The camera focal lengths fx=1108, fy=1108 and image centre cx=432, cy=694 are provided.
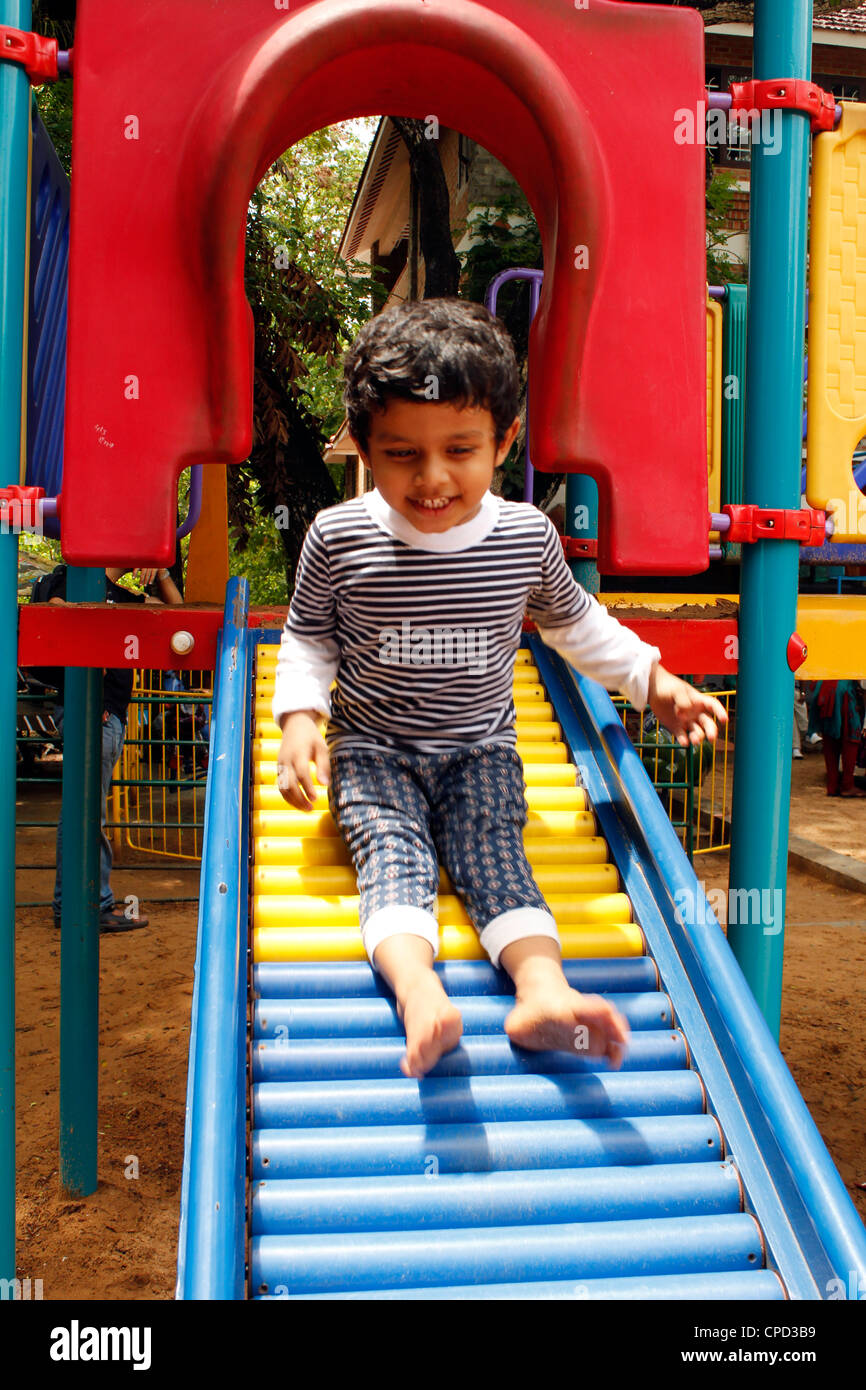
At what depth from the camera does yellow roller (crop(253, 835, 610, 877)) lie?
2.39m

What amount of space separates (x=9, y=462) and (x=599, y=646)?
1.40 m

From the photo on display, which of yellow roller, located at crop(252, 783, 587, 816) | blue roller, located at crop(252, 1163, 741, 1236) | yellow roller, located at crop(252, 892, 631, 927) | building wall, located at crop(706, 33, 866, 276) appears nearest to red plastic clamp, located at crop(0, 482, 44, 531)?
yellow roller, located at crop(252, 783, 587, 816)

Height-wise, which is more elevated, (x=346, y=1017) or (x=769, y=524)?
(x=769, y=524)

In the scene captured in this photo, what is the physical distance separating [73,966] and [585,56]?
9.99 feet

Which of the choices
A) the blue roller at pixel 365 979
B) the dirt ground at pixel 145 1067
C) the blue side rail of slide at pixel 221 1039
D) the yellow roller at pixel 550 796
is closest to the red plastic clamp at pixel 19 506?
the blue side rail of slide at pixel 221 1039

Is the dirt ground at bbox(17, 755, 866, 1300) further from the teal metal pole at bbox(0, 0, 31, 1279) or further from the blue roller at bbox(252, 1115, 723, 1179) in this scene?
the blue roller at bbox(252, 1115, 723, 1179)

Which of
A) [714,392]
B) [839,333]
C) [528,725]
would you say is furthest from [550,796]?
[714,392]

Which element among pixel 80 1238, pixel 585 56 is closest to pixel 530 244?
pixel 585 56

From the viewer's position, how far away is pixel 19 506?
2484 millimetres

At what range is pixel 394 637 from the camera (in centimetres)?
236

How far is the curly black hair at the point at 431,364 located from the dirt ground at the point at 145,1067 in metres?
2.51

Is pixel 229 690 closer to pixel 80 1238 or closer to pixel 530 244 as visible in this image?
pixel 80 1238

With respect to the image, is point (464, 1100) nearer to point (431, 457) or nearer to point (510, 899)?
point (510, 899)

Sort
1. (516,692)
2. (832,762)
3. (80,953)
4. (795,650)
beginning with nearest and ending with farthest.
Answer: (795,650), (516,692), (80,953), (832,762)
